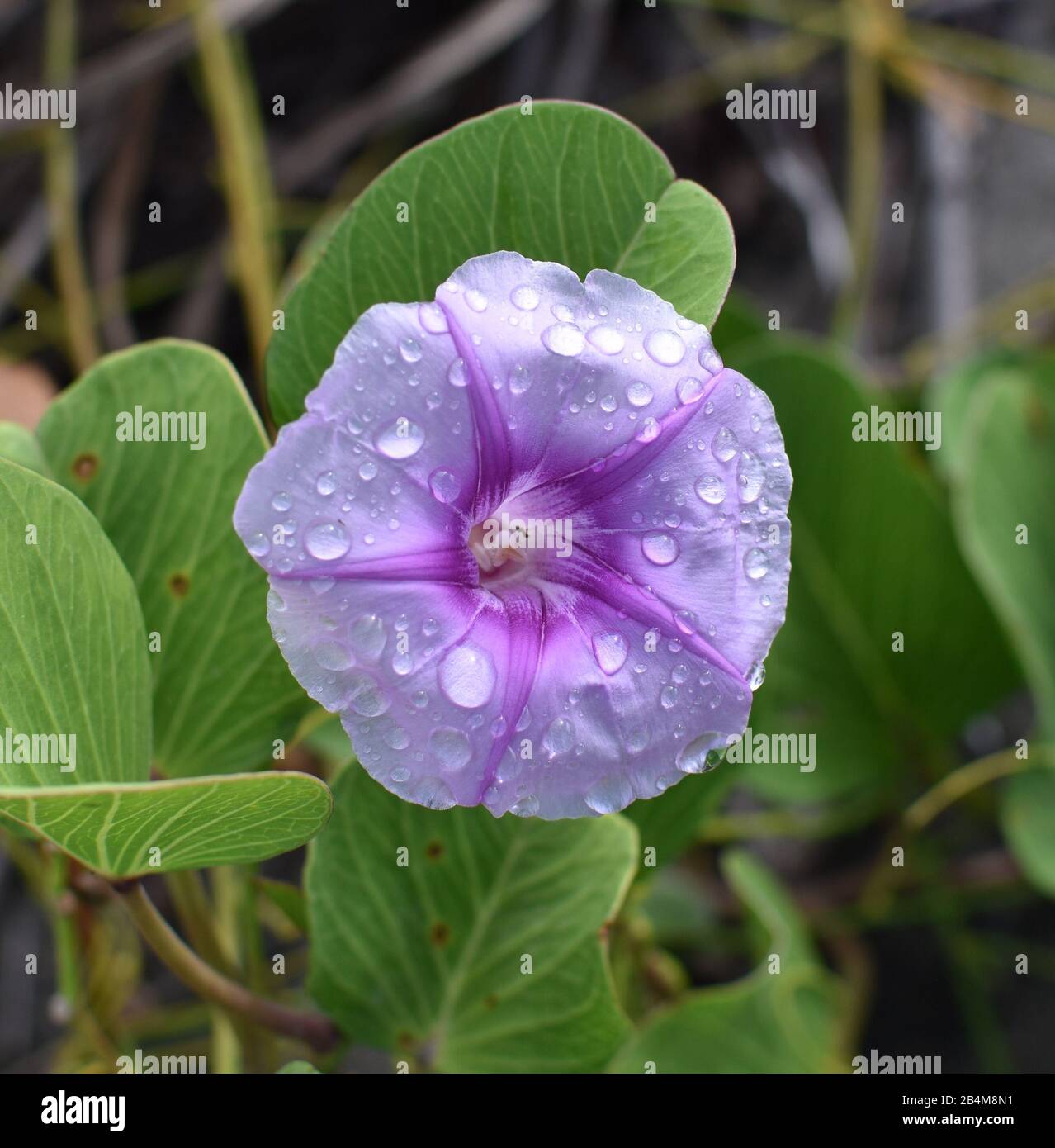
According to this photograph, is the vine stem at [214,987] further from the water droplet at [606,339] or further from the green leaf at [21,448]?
the water droplet at [606,339]

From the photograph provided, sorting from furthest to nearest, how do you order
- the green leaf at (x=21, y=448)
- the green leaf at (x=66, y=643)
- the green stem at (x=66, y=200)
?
the green stem at (x=66, y=200), the green leaf at (x=21, y=448), the green leaf at (x=66, y=643)

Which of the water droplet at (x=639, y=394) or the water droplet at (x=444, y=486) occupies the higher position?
the water droplet at (x=639, y=394)

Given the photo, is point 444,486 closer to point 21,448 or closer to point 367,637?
point 367,637

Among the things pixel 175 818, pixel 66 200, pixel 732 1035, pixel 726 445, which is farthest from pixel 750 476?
pixel 66 200

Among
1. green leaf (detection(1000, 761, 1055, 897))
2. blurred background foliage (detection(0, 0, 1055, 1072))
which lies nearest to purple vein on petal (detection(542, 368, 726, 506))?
blurred background foliage (detection(0, 0, 1055, 1072))

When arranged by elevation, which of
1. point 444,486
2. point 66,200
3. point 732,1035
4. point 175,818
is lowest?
point 732,1035

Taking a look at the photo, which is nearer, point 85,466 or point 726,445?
point 726,445

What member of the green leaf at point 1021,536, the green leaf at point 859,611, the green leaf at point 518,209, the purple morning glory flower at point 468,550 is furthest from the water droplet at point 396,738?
the green leaf at point 1021,536

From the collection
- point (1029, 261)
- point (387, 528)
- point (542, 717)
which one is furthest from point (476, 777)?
point (1029, 261)
